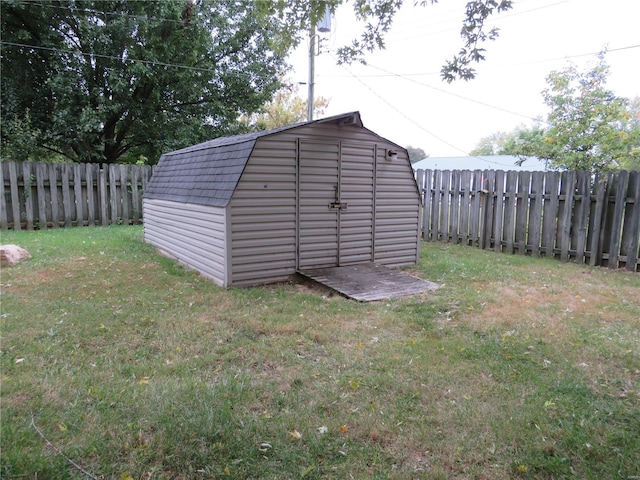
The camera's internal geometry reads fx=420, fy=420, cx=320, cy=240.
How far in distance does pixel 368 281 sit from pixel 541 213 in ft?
13.9

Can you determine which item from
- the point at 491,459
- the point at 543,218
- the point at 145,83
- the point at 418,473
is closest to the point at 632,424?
the point at 491,459

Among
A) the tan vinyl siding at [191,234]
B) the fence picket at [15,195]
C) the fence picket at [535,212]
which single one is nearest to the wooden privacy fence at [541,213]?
the fence picket at [535,212]

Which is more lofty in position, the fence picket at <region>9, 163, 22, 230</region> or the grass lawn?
the fence picket at <region>9, 163, 22, 230</region>

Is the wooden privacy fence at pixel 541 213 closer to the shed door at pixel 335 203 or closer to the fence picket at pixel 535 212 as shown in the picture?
the fence picket at pixel 535 212

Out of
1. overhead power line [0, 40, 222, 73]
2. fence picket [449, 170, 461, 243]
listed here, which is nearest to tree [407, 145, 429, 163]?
overhead power line [0, 40, 222, 73]

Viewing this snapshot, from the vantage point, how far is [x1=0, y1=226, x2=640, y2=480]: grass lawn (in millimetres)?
2242

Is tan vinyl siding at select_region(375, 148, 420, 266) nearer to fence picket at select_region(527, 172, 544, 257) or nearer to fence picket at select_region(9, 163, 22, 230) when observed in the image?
fence picket at select_region(527, 172, 544, 257)

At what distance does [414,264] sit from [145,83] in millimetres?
11125

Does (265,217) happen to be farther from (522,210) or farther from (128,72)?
(128,72)

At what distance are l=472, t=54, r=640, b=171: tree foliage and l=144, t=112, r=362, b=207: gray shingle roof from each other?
7685mm

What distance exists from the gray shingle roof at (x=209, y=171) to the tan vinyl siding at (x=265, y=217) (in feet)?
0.56

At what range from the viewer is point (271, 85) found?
15.9m

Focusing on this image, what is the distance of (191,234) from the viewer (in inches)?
274

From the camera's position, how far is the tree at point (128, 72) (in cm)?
1207
